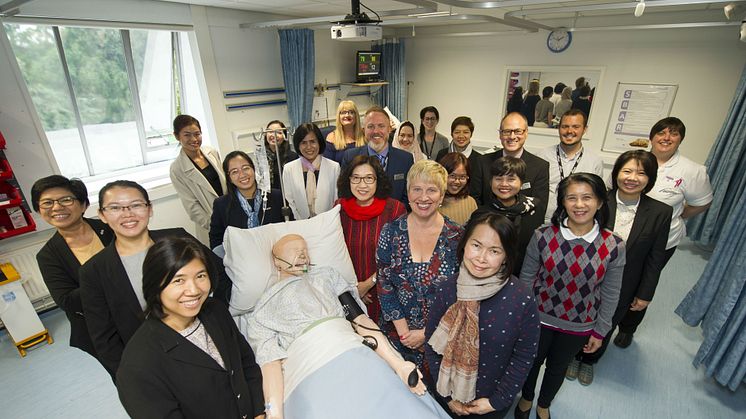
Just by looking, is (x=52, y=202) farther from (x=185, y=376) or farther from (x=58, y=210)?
(x=185, y=376)

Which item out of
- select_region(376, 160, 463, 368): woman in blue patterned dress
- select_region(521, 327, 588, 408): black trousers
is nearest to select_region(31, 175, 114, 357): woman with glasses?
select_region(376, 160, 463, 368): woman in blue patterned dress

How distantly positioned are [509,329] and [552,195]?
1.54 meters

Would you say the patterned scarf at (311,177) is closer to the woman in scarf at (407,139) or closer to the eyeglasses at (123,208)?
the woman in scarf at (407,139)

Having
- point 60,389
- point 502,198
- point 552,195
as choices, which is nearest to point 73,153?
point 60,389

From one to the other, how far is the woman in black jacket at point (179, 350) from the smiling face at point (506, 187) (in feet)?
5.09

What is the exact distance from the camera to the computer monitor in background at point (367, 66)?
18.2 feet

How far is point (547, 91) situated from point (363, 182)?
460cm

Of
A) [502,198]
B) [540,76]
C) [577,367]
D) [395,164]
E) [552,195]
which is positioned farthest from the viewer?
[540,76]

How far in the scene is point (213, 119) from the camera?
166 inches

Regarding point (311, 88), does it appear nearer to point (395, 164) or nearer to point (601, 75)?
point (395, 164)

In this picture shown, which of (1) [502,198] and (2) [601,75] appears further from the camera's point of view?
(2) [601,75]

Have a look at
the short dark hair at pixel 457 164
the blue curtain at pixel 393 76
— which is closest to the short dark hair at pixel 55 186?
the short dark hair at pixel 457 164

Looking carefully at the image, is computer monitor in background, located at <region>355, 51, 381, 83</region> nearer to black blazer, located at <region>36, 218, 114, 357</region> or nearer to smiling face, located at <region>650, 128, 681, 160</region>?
smiling face, located at <region>650, 128, 681, 160</region>

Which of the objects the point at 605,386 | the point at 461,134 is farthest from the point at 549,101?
the point at 605,386
